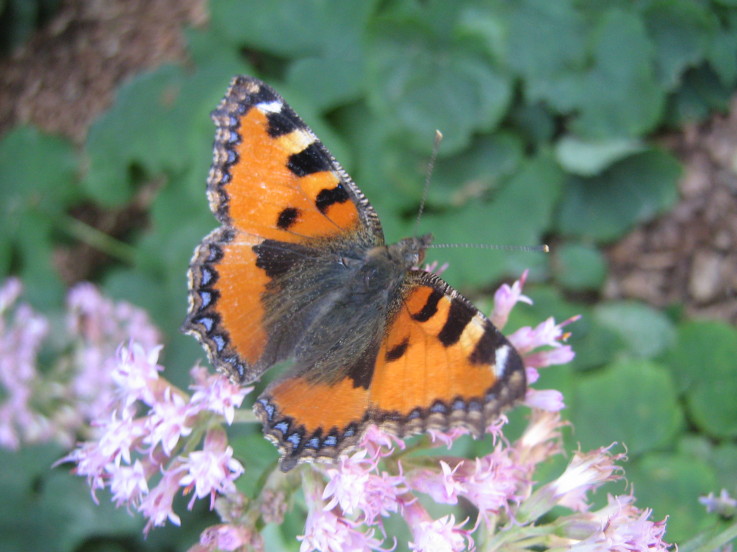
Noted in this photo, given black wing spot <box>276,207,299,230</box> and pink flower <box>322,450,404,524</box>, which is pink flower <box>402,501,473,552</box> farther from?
black wing spot <box>276,207,299,230</box>

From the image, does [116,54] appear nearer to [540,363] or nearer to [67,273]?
[67,273]

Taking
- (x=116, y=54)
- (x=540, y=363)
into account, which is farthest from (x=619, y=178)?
(x=116, y=54)

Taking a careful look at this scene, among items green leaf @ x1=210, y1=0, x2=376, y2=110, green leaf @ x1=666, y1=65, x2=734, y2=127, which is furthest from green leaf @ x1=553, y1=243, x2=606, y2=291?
green leaf @ x1=210, y1=0, x2=376, y2=110

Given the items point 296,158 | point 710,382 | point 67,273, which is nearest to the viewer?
point 296,158

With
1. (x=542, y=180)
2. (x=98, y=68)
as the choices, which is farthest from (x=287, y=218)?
(x=98, y=68)

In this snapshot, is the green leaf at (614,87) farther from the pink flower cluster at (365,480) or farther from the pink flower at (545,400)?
the pink flower at (545,400)

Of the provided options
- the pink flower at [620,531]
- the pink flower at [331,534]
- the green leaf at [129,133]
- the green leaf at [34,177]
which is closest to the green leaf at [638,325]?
the pink flower at [620,531]
